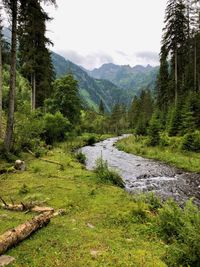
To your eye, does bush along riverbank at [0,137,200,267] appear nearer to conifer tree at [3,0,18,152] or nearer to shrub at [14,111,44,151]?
conifer tree at [3,0,18,152]

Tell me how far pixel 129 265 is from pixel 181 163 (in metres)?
21.7

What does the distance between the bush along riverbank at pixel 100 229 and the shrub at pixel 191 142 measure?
1843cm

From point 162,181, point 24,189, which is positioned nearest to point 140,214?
point 24,189

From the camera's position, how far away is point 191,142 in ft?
102

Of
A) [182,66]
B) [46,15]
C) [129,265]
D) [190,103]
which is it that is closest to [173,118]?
[190,103]

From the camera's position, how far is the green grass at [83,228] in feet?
22.4

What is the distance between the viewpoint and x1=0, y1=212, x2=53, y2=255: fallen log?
6.92 meters

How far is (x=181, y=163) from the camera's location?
1070 inches

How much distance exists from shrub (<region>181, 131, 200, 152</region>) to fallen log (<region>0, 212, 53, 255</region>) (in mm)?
24187

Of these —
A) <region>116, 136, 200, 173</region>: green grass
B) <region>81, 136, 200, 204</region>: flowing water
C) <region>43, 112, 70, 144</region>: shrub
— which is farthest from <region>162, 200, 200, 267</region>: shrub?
<region>43, 112, 70, 144</region>: shrub

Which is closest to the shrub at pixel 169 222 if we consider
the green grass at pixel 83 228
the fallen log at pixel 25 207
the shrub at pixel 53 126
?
the green grass at pixel 83 228

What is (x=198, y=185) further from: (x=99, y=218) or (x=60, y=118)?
(x=60, y=118)

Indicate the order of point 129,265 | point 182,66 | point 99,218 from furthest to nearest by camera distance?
point 182,66 < point 99,218 < point 129,265

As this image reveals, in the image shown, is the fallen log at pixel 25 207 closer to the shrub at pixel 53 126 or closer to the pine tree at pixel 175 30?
the shrub at pixel 53 126
